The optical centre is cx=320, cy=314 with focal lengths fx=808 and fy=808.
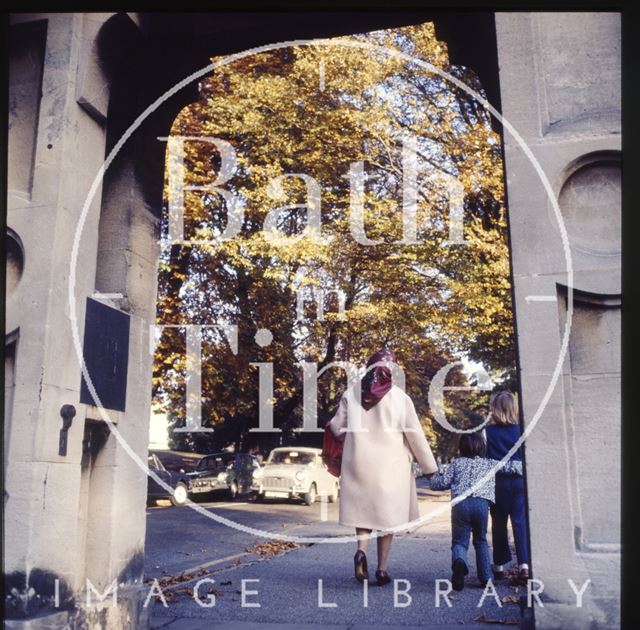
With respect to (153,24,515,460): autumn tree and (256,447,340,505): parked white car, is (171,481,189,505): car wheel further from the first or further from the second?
(153,24,515,460): autumn tree

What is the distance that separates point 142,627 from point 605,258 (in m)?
3.30

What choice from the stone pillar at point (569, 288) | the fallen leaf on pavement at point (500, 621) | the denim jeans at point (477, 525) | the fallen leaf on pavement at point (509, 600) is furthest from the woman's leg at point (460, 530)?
the stone pillar at point (569, 288)

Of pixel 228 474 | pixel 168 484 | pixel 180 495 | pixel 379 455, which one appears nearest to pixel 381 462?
pixel 379 455

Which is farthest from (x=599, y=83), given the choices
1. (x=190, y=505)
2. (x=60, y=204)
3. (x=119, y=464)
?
(x=190, y=505)

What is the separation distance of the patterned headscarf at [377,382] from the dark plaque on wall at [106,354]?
6.89ft

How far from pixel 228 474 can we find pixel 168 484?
2810mm

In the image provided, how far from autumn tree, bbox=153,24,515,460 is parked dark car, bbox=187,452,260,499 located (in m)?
4.43

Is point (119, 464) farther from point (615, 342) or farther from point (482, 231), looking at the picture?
point (482, 231)

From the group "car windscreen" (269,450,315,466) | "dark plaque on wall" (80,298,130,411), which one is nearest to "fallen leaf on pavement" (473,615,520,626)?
"dark plaque on wall" (80,298,130,411)

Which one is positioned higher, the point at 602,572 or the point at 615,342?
the point at 615,342

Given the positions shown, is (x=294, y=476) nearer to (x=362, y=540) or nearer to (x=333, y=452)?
(x=333, y=452)

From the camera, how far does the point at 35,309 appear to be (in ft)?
13.2

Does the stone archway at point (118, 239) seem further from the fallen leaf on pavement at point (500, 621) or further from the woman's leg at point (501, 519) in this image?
the woman's leg at point (501, 519)

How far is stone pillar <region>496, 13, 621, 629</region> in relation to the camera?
3582mm
